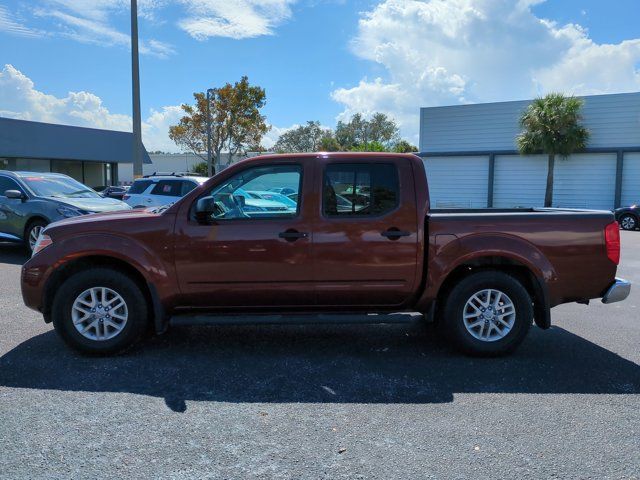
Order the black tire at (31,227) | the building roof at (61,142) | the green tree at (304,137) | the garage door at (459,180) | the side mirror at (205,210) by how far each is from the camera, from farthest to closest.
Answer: the green tree at (304,137) < the building roof at (61,142) < the garage door at (459,180) < the black tire at (31,227) < the side mirror at (205,210)

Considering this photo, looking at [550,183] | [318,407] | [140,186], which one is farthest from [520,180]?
[318,407]

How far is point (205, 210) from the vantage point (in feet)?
15.5

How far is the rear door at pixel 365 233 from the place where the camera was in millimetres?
4871

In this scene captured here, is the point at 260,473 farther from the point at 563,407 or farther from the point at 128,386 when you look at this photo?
the point at 563,407

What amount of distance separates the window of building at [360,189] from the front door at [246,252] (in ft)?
0.71

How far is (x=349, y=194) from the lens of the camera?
4980 mm

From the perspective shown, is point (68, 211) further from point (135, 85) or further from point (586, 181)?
point (586, 181)

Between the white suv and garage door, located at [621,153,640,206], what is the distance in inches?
774

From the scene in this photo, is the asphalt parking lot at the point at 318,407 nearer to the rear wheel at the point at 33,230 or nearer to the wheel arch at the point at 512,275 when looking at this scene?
the wheel arch at the point at 512,275

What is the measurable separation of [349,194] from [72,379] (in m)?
2.89

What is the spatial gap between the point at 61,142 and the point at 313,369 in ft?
117

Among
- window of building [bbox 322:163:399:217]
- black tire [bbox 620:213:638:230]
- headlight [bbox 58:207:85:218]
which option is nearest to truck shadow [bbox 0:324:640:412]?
window of building [bbox 322:163:399:217]

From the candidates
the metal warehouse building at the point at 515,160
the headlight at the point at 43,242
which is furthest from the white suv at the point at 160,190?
the metal warehouse building at the point at 515,160

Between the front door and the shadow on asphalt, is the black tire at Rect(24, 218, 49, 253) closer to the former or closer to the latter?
the shadow on asphalt
